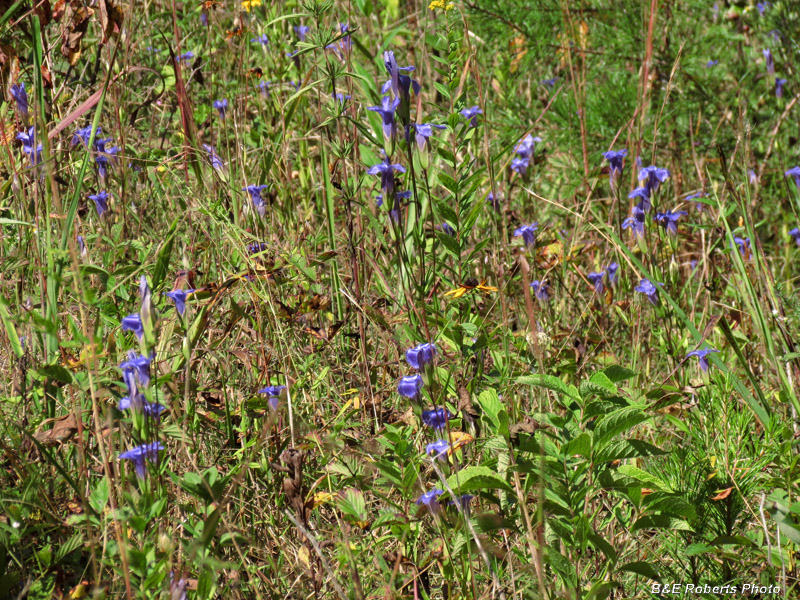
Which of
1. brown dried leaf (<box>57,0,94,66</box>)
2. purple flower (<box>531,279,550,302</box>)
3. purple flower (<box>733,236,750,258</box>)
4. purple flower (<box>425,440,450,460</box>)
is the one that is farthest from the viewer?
purple flower (<box>733,236,750,258</box>)

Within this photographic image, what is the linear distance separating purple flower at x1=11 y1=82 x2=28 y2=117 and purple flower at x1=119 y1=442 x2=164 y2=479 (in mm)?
1381

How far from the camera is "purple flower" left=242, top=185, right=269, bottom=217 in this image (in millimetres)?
2215

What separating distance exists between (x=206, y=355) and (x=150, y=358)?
0.68 metres

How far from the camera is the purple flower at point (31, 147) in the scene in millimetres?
2129

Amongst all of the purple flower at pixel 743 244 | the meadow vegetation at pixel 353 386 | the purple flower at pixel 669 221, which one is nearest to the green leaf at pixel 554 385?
the meadow vegetation at pixel 353 386

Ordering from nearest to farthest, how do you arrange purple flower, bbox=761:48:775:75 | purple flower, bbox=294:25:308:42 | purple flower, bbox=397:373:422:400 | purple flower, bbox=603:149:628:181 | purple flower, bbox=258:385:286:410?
purple flower, bbox=397:373:422:400, purple flower, bbox=258:385:286:410, purple flower, bbox=603:149:628:181, purple flower, bbox=761:48:775:75, purple flower, bbox=294:25:308:42

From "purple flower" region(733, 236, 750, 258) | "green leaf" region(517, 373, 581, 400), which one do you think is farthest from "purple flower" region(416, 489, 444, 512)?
"purple flower" region(733, 236, 750, 258)

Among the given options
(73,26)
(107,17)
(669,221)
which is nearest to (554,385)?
(669,221)

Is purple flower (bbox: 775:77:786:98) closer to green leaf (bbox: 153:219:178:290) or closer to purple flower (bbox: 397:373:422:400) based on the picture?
purple flower (bbox: 397:373:422:400)

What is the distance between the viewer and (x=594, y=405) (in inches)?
58.4

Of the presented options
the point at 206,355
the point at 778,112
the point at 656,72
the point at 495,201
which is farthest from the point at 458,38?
the point at 778,112

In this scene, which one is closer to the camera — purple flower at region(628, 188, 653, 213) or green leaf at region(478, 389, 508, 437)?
green leaf at region(478, 389, 508, 437)

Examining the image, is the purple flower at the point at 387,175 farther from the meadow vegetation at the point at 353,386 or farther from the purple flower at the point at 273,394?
the purple flower at the point at 273,394

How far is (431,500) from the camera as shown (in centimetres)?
145
